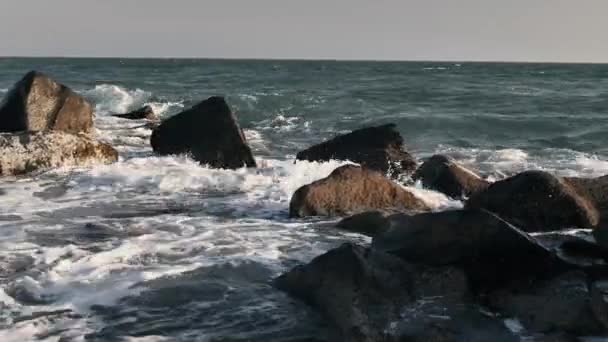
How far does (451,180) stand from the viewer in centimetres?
1010

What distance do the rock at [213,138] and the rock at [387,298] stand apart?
5871 mm

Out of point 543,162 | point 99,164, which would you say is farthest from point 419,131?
point 99,164

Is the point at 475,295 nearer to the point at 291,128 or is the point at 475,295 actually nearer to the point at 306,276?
the point at 306,276

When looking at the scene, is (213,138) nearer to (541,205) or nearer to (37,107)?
(37,107)

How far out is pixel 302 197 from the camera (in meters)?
8.51

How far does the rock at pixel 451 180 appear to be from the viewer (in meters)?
10.0

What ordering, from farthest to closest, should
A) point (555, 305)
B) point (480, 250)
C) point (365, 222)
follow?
point (365, 222) < point (480, 250) < point (555, 305)

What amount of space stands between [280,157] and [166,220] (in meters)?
6.26

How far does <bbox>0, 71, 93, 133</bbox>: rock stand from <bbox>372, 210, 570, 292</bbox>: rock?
9069mm

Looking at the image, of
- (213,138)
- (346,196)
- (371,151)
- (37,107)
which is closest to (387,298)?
(346,196)

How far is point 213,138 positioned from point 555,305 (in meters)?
7.61

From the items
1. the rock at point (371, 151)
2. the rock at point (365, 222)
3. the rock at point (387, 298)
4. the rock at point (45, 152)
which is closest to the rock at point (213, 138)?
the rock at point (371, 151)

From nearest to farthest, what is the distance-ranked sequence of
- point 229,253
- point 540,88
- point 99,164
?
1. point 229,253
2. point 99,164
3. point 540,88

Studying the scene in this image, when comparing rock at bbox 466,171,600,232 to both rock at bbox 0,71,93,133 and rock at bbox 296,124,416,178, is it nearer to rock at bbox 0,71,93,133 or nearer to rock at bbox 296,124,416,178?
rock at bbox 296,124,416,178
